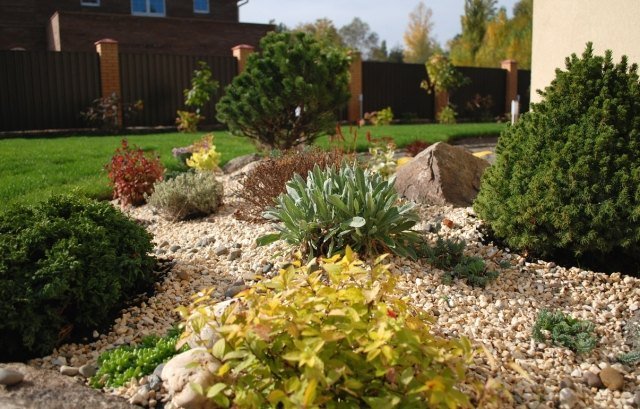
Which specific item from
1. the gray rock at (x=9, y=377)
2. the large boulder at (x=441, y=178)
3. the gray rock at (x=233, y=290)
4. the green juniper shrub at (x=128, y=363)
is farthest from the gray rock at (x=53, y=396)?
the large boulder at (x=441, y=178)

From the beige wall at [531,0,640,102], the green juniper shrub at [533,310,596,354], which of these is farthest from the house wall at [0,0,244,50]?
the green juniper shrub at [533,310,596,354]

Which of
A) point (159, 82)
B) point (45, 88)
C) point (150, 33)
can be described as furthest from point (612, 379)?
point (150, 33)

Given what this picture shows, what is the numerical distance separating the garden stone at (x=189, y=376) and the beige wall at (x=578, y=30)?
6336mm

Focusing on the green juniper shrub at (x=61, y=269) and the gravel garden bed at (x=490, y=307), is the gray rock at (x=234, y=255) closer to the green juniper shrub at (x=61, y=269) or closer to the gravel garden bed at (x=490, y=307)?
the gravel garden bed at (x=490, y=307)

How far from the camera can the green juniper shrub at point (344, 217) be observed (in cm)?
405

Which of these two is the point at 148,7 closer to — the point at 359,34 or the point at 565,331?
the point at 565,331

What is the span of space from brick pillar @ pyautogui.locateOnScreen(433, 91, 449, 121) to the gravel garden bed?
791 inches

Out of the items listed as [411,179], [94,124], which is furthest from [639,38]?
[94,124]

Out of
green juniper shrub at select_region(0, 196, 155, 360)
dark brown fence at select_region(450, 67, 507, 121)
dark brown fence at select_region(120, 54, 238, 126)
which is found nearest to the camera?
green juniper shrub at select_region(0, 196, 155, 360)

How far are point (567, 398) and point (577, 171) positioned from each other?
1722mm

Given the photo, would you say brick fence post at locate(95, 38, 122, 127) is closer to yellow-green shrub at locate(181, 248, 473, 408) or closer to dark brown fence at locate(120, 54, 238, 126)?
dark brown fence at locate(120, 54, 238, 126)

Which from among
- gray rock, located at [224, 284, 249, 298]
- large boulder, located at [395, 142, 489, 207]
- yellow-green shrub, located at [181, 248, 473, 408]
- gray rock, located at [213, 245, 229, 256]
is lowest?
gray rock, located at [224, 284, 249, 298]

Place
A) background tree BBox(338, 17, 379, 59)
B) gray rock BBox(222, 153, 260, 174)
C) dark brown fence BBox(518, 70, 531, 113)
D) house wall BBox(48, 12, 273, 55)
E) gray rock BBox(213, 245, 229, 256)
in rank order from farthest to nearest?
background tree BBox(338, 17, 379, 59)
dark brown fence BBox(518, 70, 531, 113)
house wall BBox(48, 12, 273, 55)
gray rock BBox(222, 153, 260, 174)
gray rock BBox(213, 245, 229, 256)

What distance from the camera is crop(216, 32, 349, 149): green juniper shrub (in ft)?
28.1
